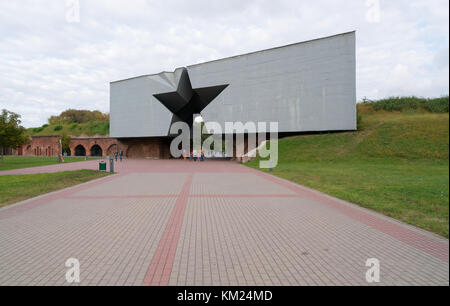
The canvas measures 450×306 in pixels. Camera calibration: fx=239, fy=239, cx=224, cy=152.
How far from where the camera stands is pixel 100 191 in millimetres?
9969

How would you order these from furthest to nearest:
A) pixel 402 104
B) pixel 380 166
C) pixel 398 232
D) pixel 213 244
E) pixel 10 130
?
pixel 402 104 < pixel 10 130 < pixel 380 166 < pixel 398 232 < pixel 213 244

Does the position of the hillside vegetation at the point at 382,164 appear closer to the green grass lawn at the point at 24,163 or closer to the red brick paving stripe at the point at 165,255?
the red brick paving stripe at the point at 165,255

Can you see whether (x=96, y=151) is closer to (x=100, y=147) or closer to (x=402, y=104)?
(x=100, y=147)

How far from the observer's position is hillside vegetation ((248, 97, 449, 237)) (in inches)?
273

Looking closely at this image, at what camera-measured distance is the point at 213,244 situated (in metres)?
4.38

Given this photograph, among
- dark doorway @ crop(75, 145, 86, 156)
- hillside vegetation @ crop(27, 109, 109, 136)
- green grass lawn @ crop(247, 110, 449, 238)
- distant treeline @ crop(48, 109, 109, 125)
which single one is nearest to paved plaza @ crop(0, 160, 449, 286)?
green grass lawn @ crop(247, 110, 449, 238)

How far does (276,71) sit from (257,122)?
265 inches

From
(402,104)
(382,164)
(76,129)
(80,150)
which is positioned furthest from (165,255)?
(76,129)

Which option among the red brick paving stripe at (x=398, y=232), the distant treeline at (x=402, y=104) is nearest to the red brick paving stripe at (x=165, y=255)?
the red brick paving stripe at (x=398, y=232)

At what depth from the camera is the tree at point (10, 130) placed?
22703 mm

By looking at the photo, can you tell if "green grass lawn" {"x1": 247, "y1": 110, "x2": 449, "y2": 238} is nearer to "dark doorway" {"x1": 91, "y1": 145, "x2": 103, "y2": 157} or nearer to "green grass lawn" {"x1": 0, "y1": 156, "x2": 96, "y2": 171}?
"green grass lawn" {"x1": 0, "y1": 156, "x2": 96, "y2": 171}

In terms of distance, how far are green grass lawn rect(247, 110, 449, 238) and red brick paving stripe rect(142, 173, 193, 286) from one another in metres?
5.20

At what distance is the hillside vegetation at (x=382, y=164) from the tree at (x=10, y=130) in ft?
76.5

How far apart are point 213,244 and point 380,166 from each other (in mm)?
17941
